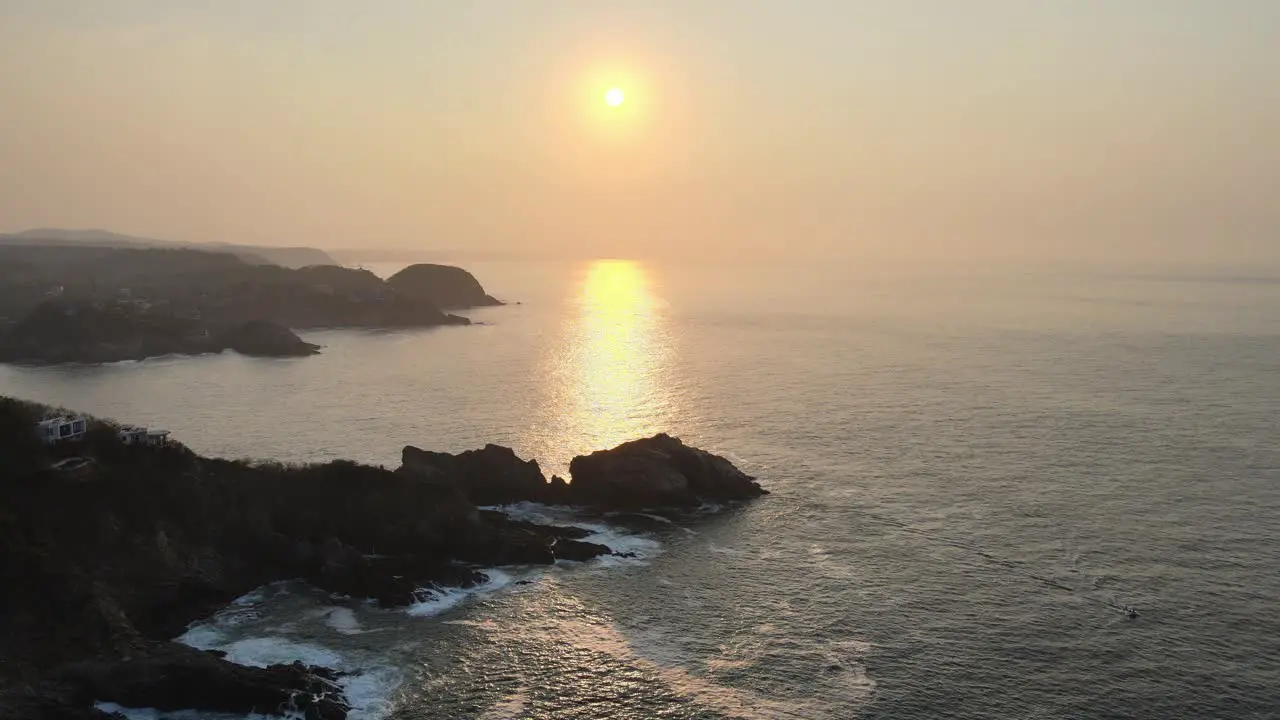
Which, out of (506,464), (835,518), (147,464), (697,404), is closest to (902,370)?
(697,404)

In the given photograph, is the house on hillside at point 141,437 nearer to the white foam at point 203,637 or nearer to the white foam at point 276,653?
the white foam at point 203,637

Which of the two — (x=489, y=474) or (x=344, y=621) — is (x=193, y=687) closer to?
(x=344, y=621)

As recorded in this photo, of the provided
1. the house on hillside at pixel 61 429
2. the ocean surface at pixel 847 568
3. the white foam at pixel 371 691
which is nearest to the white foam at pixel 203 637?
the ocean surface at pixel 847 568

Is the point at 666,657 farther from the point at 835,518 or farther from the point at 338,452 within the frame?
the point at 338,452

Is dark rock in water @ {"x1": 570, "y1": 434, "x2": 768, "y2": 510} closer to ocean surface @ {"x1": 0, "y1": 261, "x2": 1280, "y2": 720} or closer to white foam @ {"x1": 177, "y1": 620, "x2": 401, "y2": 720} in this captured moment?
ocean surface @ {"x1": 0, "y1": 261, "x2": 1280, "y2": 720}

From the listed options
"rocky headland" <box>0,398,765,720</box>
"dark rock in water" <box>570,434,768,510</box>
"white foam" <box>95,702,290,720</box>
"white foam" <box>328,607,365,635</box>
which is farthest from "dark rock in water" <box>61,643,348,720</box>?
"dark rock in water" <box>570,434,768,510</box>

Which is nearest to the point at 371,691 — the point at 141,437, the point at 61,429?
the point at 141,437
